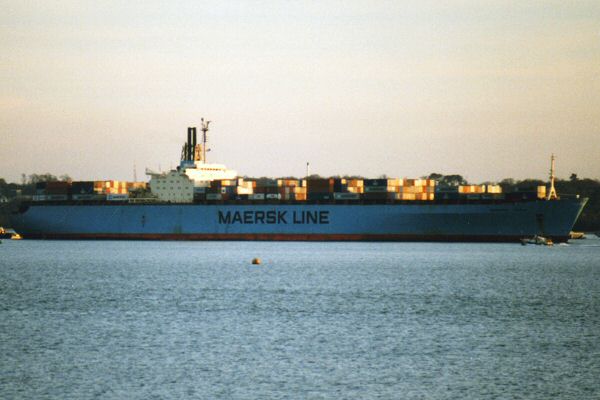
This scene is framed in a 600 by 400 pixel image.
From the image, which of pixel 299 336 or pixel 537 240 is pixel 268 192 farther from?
pixel 299 336

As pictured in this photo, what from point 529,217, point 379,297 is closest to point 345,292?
point 379,297

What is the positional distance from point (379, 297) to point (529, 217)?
165 ft

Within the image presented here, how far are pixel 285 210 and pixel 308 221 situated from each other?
2.77m

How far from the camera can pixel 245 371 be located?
2606cm

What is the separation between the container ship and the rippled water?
105 ft

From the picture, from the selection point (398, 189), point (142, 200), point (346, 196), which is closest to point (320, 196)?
point (346, 196)

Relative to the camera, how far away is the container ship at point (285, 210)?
93.2 metres

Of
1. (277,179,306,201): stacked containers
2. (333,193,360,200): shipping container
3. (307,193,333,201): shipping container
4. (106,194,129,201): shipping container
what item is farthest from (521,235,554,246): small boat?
(106,194,129,201): shipping container

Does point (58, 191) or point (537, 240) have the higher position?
point (58, 191)

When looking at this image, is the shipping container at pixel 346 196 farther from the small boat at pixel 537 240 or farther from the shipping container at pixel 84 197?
the shipping container at pixel 84 197

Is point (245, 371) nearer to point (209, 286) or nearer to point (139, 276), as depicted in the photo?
point (209, 286)

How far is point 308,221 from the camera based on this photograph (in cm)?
9856

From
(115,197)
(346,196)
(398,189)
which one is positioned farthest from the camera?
(115,197)

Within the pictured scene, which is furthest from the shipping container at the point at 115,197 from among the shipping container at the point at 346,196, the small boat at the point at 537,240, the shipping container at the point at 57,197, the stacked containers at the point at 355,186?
the small boat at the point at 537,240
